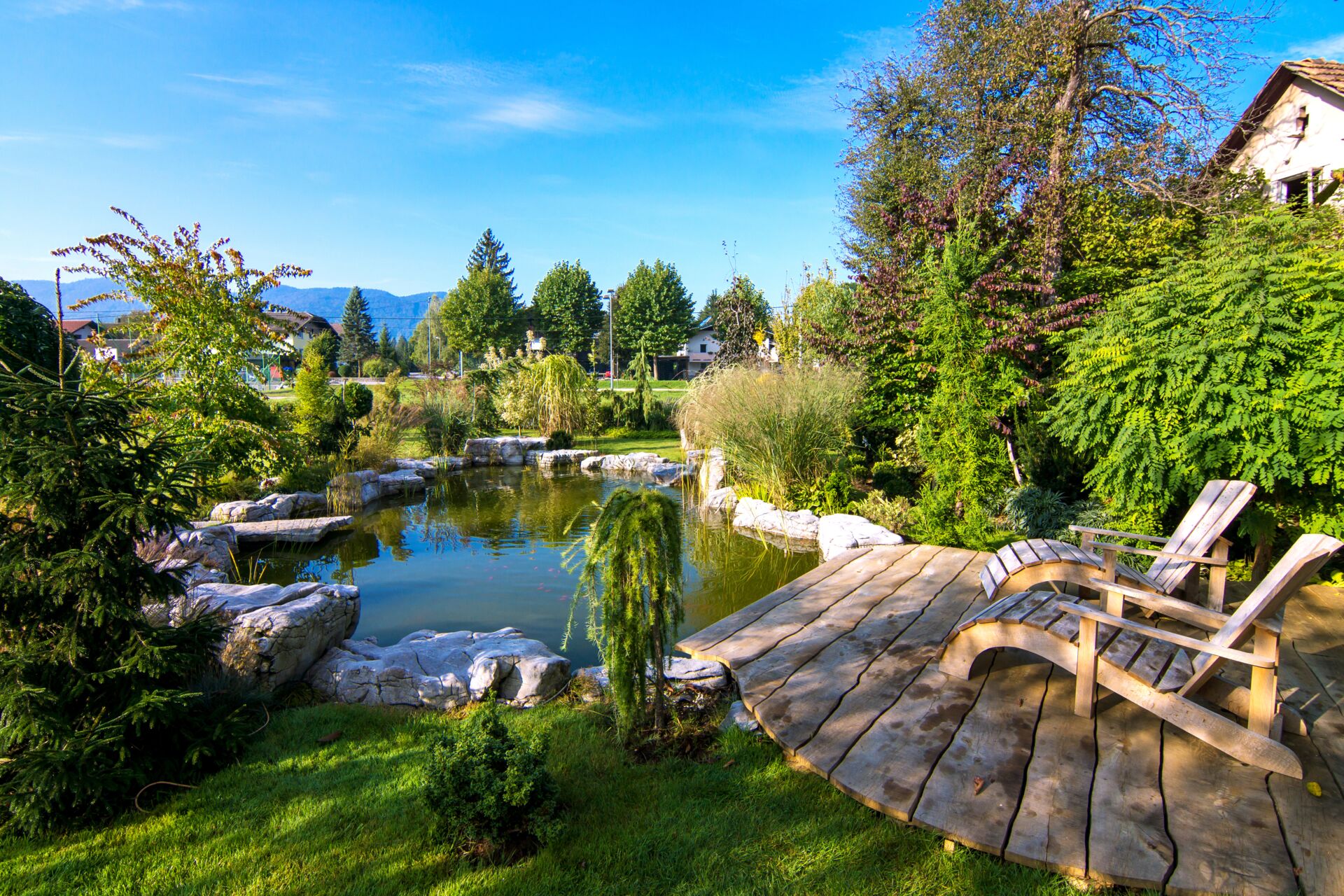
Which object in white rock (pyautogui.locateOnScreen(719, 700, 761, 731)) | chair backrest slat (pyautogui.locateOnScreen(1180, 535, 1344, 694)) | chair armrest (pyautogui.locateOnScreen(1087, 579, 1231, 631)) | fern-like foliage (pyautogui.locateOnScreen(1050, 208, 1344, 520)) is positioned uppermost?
fern-like foliage (pyautogui.locateOnScreen(1050, 208, 1344, 520))

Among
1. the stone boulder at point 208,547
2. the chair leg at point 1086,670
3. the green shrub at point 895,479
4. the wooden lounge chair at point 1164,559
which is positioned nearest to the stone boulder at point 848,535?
the green shrub at point 895,479

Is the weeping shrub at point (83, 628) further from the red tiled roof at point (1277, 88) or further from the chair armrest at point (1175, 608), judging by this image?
the red tiled roof at point (1277, 88)

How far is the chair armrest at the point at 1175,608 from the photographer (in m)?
2.71

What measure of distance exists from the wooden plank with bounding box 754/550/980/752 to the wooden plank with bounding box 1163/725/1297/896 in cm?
101

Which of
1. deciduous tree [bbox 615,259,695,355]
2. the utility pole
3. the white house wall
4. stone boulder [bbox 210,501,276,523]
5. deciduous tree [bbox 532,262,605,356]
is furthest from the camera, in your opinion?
deciduous tree [bbox 532,262,605,356]

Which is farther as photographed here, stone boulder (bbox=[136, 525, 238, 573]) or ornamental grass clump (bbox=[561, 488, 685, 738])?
stone boulder (bbox=[136, 525, 238, 573])

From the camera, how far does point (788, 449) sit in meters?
7.37

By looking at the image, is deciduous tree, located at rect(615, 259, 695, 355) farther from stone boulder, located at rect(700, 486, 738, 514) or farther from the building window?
stone boulder, located at rect(700, 486, 738, 514)

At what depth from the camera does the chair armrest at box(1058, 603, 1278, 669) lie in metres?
2.23

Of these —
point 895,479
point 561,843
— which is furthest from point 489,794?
point 895,479

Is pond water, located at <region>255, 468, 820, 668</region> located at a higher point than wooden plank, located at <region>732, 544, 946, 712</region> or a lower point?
lower

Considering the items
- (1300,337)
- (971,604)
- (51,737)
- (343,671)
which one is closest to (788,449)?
(971,604)

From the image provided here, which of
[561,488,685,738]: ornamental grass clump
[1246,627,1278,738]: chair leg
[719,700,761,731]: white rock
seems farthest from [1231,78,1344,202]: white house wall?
[561,488,685,738]: ornamental grass clump

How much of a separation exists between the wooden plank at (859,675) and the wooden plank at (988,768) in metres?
0.35
